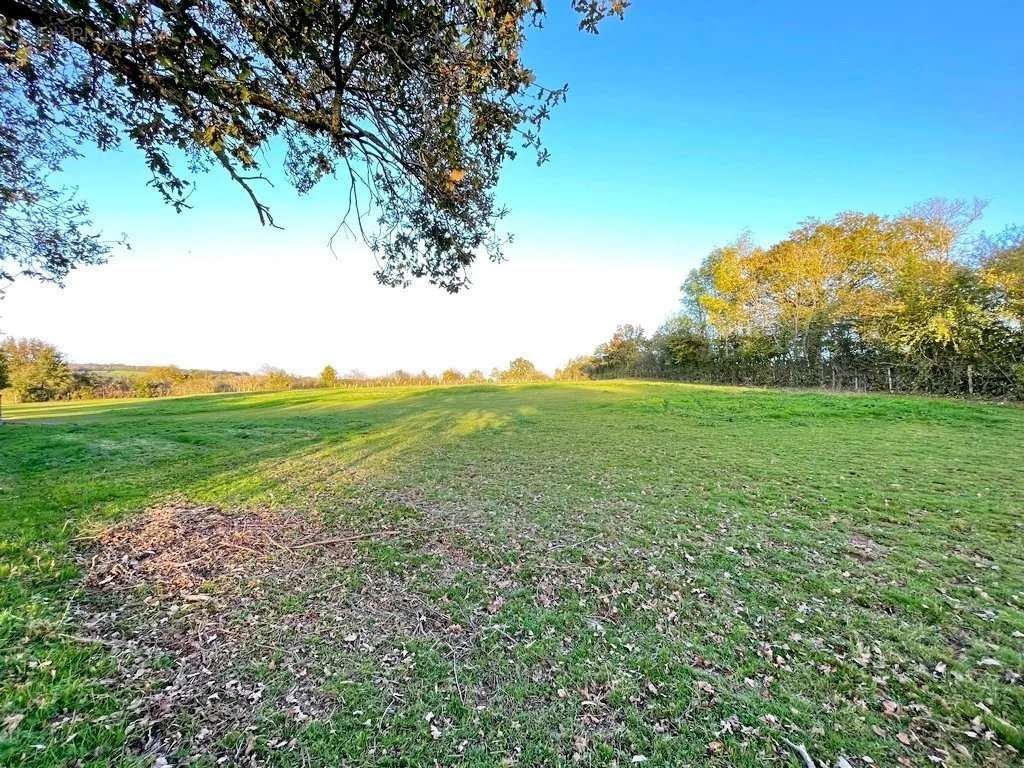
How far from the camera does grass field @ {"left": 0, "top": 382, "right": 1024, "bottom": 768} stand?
2.14 meters

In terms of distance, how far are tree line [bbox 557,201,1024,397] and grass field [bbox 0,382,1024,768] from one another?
1494cm

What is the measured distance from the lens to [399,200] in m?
5.82

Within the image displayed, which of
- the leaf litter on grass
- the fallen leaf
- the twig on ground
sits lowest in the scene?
the twig on ground

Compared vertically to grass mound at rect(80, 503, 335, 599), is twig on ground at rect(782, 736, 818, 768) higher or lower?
lower

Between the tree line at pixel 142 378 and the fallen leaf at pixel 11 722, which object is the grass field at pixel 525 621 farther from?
the tree line at pixel 142 378

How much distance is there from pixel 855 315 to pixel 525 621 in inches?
1110

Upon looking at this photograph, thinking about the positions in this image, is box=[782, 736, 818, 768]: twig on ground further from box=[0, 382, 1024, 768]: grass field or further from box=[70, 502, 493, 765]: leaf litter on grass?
box=[70, 502, 493, 765]: leaf litter on grass

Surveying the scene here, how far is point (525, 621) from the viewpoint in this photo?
319 centimetres

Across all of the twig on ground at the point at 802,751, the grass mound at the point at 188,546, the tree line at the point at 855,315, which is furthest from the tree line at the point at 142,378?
the twig on ground at the point at 802,751

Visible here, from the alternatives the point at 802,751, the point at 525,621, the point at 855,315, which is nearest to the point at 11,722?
the point at 525,621

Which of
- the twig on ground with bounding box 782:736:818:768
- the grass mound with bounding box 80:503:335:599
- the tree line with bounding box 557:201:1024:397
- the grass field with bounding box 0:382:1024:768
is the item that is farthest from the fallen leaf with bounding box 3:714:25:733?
the tree line with bounding box 557:201:1024:397

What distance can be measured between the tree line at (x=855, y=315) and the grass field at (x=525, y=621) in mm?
14937

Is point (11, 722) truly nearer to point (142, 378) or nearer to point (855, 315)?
point (855, 315)

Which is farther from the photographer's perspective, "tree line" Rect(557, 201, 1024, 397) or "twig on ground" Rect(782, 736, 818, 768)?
"tree line" Rect(557, 201, 1024, 397)
